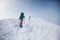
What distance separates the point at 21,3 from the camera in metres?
1.32

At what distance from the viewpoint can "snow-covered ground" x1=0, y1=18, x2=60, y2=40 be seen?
125cm

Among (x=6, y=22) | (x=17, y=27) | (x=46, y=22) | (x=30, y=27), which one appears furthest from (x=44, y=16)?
(x=6, y=22)

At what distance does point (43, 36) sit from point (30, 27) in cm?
17

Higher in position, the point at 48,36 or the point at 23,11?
the point at 23,11

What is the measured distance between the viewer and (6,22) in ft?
4.25

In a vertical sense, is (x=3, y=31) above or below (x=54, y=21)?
below

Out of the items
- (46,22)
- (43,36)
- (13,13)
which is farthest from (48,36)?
(13,13)

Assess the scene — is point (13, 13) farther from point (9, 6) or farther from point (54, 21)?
point (54, 21)

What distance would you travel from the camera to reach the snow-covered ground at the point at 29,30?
1.25 metres

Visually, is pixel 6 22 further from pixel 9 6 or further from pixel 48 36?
pixel 48 36

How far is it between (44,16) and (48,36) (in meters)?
0.22

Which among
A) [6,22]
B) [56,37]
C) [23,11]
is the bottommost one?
[56,37]

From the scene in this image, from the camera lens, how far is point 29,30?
129 centimetres

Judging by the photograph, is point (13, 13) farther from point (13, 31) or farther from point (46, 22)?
point (46, 22)
